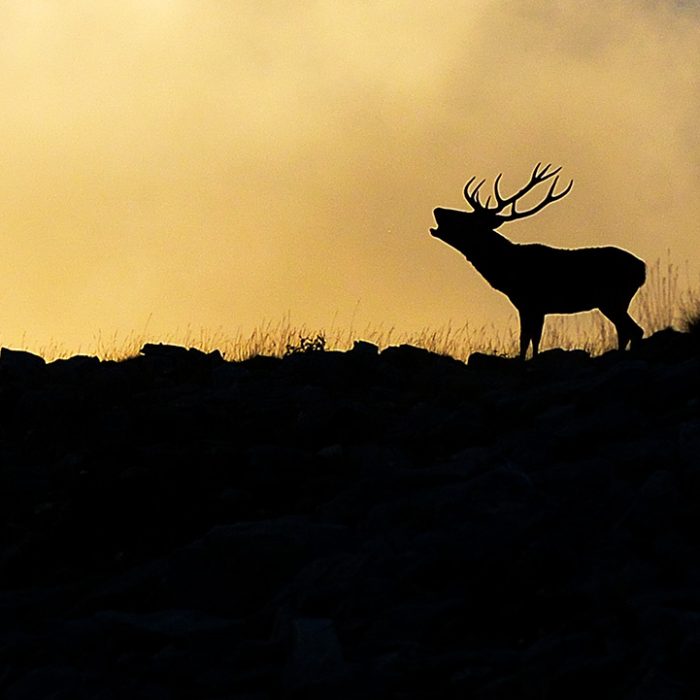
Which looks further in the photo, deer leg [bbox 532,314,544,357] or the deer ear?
the deer ear

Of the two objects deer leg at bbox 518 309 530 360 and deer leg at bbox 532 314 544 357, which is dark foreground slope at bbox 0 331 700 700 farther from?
deer leg at bbox 532 314 544 357

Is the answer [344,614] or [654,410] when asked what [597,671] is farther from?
[654,410]

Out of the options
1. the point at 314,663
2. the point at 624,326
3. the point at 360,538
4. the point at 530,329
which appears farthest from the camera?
the point at 624,326

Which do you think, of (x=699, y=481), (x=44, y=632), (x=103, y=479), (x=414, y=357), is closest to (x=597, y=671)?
(x=699, y=481)

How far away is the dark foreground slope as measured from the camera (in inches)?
237

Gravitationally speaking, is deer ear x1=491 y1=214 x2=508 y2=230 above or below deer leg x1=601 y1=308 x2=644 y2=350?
above

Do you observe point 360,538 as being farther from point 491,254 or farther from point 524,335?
point 491,254

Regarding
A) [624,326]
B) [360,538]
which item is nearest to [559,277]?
[624,326]

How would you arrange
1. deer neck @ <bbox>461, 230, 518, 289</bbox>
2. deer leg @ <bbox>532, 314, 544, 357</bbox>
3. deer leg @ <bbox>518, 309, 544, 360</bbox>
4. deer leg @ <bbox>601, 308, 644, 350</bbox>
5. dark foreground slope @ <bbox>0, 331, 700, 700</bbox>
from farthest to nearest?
1. deer neck @ <bbox>461, 230, 518, 289</bbox>
2. deer leg @ <bbox>601, 308, 644, 350</bbox>
3. deer leg @ <bbox>532, 314, 544, 357</bbox>
4. deer leg @ <bbox>518, 309, 544, 360</bbox>
5. dark foreground slope @ <bbox>0, 331, 700, 700</bbox>

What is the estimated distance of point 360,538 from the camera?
7383 mm

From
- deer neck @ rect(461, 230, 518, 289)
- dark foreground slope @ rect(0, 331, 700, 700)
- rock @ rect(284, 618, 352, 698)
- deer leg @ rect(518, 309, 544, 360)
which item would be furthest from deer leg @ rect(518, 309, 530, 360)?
rock @ rect(284, 618, 352, 698)

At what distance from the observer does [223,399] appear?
10469 mm

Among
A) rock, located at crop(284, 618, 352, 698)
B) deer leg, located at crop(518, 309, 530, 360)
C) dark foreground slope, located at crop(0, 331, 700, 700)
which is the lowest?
rock, located at crop(284, 618, 352, 698)

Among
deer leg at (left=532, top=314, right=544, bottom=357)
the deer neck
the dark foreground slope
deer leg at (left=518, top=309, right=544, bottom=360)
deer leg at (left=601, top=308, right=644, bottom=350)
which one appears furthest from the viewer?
the deer neck
